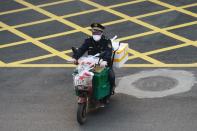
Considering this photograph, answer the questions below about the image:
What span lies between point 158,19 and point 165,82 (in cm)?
515

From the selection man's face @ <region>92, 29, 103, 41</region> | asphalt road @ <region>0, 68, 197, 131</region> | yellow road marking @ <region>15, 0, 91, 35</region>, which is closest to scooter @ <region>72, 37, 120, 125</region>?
asphalt road @ <region>0, 68, 197, 131</region>

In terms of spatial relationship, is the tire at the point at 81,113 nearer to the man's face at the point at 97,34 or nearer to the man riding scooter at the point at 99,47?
the man riding scooter at the point at 99,47

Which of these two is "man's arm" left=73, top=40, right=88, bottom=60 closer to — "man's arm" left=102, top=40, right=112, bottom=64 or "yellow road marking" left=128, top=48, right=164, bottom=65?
"man's arm" left=102, top=40, right=112, bottom=64

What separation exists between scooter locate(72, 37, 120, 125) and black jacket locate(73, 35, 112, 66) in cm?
13

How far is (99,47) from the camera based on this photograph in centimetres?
1206

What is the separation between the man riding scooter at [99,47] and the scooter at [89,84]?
0.32ft

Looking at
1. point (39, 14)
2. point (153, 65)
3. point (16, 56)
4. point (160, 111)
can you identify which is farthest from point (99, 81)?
point (39, 14)

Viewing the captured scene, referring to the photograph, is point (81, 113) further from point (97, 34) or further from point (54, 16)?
point (54, 16)

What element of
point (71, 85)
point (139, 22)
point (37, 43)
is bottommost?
point (37, 43)

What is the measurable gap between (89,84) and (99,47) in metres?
1.06

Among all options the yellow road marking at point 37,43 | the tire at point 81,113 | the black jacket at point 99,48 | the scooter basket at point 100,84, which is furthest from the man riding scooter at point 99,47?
the yellow road marking at point 37,43

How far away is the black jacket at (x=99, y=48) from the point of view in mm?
11827

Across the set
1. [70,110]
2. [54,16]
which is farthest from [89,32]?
[70,110]

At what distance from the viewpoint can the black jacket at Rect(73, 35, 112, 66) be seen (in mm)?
11827
